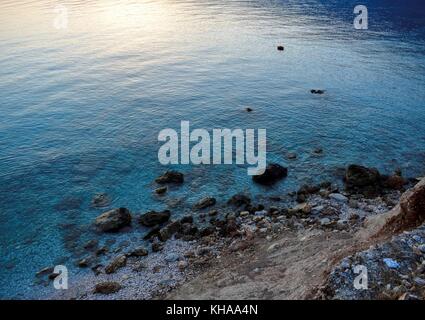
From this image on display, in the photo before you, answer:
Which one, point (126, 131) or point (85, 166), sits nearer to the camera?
point (85, 166)

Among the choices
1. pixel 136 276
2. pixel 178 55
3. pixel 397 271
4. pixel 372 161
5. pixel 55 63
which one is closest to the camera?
pixel 397 271

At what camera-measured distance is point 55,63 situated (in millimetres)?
61031

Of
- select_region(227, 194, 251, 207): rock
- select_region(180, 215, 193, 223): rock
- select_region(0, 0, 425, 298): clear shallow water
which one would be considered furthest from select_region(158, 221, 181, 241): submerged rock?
select_region(227, 194, 251, 207): rock

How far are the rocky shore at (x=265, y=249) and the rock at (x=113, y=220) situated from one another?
0.21 feet

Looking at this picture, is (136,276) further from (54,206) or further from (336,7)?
(336,7)

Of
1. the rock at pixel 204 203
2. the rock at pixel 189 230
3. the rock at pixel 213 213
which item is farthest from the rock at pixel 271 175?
the rock at pixel 189 230

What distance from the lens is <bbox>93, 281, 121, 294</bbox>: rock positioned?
20953 mm

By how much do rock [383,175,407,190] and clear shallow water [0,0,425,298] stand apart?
282 centimetres

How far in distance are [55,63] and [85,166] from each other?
110 feet

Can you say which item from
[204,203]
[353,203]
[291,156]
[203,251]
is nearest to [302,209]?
[353,203]

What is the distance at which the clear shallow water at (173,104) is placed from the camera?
29.7 m

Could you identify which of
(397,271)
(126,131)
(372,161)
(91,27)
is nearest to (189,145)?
(126,131)

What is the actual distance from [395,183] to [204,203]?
13899 mm

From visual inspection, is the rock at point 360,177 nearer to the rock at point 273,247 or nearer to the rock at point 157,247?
the rock at point 273,247
